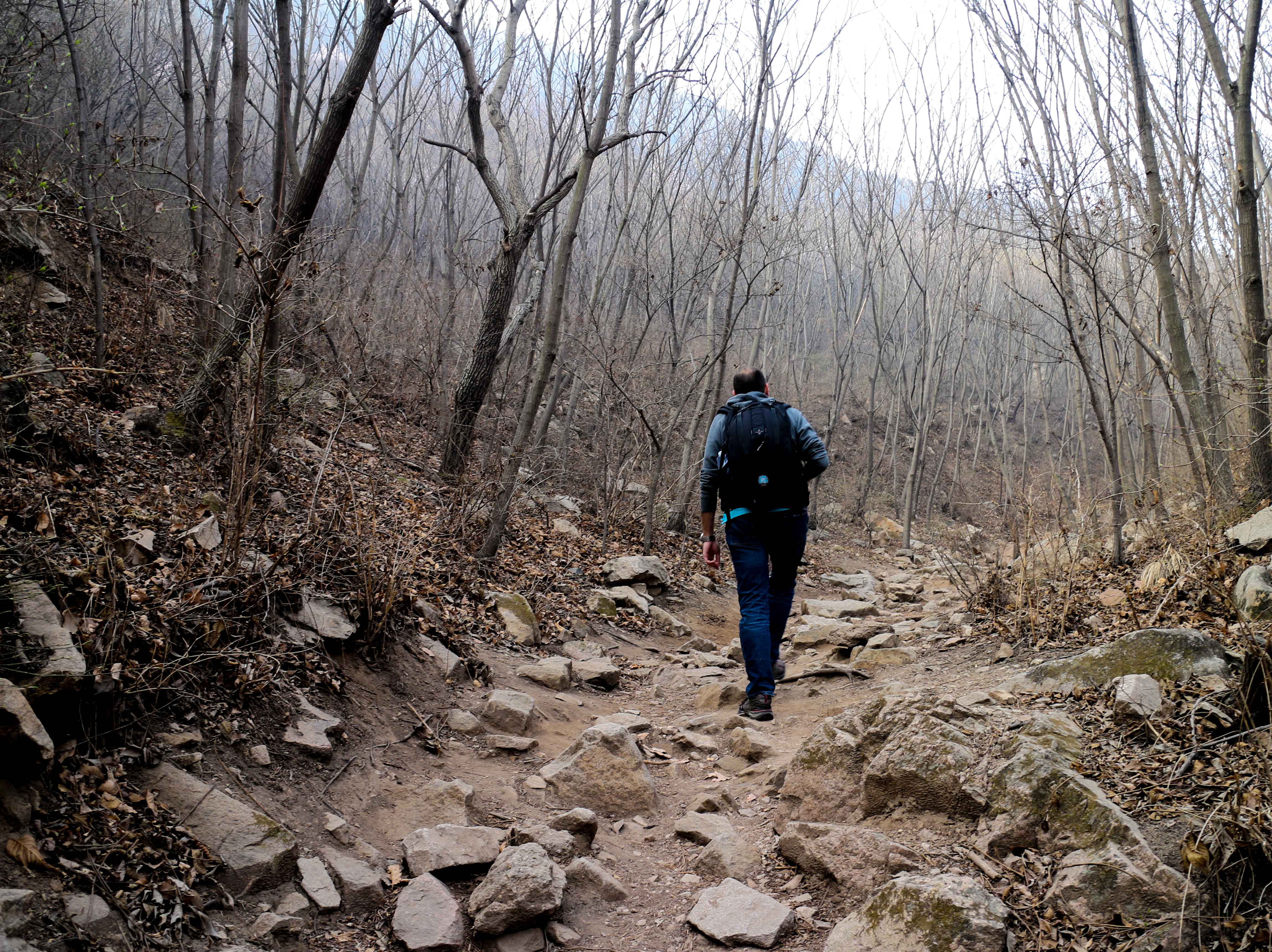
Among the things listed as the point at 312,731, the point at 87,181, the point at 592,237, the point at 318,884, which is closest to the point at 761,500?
the point at 312,731

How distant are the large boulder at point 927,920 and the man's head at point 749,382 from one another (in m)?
2.72

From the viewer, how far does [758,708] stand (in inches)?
163

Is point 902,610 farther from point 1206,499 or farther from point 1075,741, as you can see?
point 1075,741

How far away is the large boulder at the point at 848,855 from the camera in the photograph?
2.28 meters

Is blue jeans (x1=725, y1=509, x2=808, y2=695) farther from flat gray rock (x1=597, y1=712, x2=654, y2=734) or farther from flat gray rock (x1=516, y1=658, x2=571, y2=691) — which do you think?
flat gray rock (x1=516, y1=658, x2=571, y2=691)

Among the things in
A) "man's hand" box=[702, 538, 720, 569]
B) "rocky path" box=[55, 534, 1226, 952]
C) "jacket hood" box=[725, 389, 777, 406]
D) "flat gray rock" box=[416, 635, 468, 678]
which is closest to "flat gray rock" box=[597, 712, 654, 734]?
"rocky path" box=[55, 534, 1226, 952]

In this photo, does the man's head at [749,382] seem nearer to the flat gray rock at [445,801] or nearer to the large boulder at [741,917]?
the flat gray rock at [445,801]

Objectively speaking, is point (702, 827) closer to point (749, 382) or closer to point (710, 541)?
point (710, 541)

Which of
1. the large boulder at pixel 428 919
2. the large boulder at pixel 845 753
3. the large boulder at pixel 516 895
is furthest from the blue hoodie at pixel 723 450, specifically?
Result: the large boulder at pixel 428 919

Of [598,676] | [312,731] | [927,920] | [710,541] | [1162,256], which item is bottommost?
[598,676]

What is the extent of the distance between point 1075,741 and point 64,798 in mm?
3228

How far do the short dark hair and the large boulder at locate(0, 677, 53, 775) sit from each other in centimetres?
332

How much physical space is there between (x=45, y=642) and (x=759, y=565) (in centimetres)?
308

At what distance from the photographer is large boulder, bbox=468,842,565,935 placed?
2.22 m
